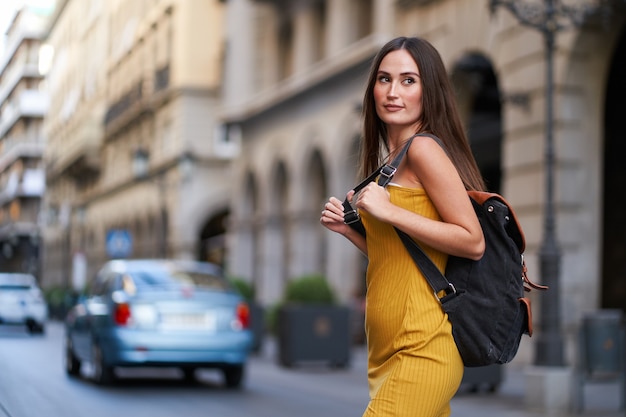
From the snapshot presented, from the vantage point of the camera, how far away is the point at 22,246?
96312mm

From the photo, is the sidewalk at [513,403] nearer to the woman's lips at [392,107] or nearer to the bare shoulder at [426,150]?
the woman's lips at [392,107]

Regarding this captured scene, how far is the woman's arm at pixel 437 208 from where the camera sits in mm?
3205

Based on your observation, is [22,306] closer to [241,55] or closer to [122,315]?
[241,55]

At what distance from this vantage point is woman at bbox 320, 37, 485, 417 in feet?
10.5

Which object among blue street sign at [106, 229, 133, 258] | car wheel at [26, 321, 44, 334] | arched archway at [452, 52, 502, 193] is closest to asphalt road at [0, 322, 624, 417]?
arched archway at [452, 52, 502, 193]

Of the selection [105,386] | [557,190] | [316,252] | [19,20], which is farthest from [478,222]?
[19,20]

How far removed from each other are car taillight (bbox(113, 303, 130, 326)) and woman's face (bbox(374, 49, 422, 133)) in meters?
9.92

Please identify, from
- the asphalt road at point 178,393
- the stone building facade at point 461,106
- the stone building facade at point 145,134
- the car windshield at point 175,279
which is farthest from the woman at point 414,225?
the stone building facade at point 145,134

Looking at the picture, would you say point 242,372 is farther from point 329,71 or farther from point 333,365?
point 329,71

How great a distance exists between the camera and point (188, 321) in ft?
43.1

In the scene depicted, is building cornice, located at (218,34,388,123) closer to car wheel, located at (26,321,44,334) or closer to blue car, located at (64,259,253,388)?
car wheel, located at (26,321,44,334)

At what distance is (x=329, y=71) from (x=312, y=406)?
1555 cm

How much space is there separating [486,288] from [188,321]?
10105mm

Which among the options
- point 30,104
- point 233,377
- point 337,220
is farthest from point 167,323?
point 30,104
